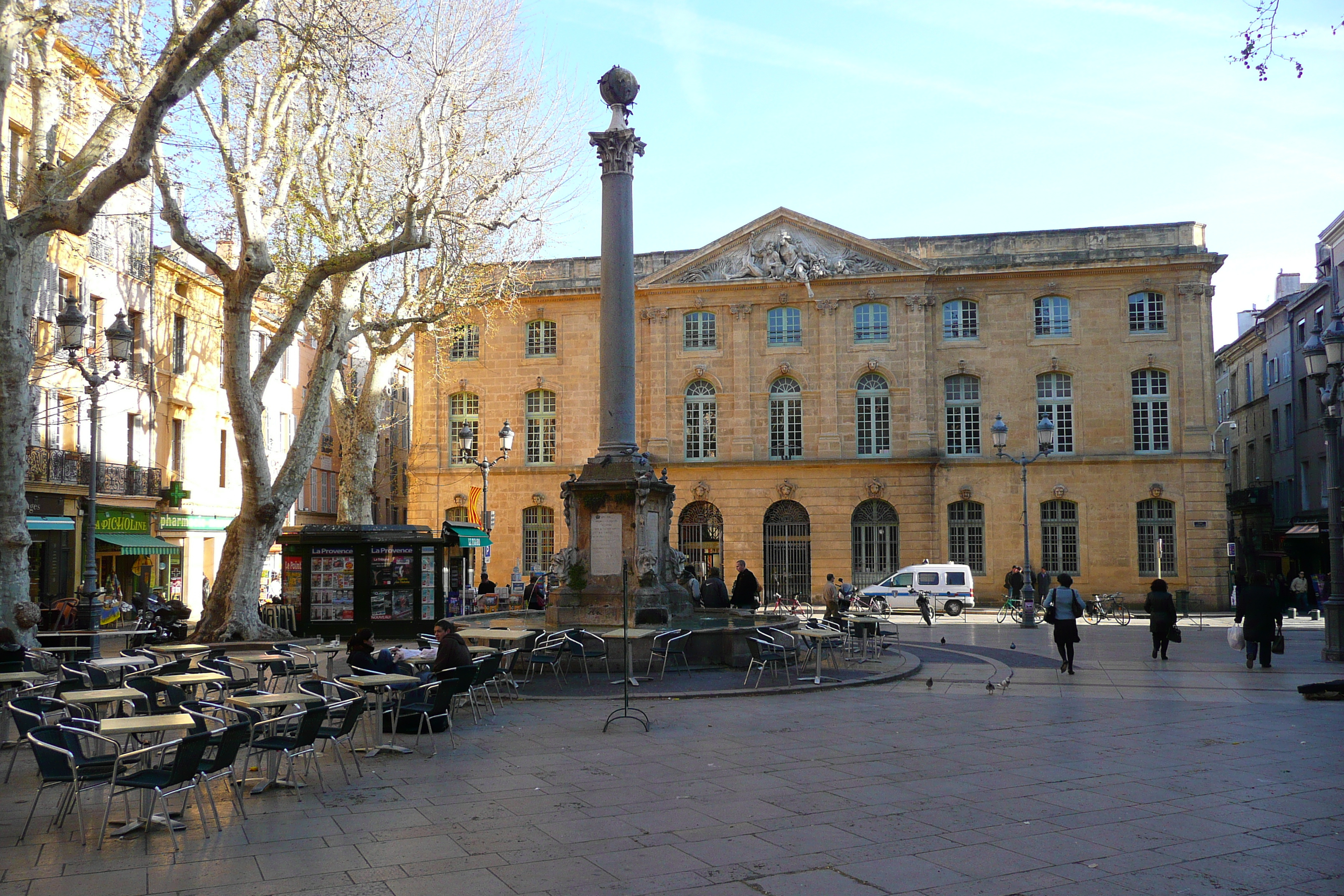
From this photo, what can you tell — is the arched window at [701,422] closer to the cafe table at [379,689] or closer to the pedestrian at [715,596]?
the pedestrian at [715,596]

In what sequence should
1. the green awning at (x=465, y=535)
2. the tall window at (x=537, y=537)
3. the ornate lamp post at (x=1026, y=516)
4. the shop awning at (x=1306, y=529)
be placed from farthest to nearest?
the tall window at (x=537, y=537)
the shop awning at (x=1306, y=529)
the green awning at (x=465, y=535)
the ornate lamp post at (x=1026, y=516)

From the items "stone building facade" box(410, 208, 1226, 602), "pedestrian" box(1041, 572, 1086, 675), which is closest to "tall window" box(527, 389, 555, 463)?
"stone building facade" box(410, 208, 1226, 602)

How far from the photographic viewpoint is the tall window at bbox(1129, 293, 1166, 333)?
38.8 meters

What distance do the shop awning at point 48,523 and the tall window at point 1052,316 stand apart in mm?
31728

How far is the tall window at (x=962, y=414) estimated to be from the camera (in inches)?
1560

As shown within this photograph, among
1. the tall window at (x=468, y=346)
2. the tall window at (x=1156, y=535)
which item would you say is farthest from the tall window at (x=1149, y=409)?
Answer: the tall window at (x=468, y=346)

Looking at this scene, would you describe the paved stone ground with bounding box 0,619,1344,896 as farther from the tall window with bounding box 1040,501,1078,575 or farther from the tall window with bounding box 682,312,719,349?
the tall window with bounding box 682,312,719,349

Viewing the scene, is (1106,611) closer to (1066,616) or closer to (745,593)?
(745,593)

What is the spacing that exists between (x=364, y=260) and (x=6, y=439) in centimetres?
656

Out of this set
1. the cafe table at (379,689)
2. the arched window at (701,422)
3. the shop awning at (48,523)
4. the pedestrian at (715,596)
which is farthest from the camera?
the arched window at (701,422)

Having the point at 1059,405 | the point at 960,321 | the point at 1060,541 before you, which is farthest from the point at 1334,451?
the point at 960,321

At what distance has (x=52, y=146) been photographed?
18.4 meters

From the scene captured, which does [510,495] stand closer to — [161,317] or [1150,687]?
[161,317]

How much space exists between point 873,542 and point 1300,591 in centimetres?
1430
